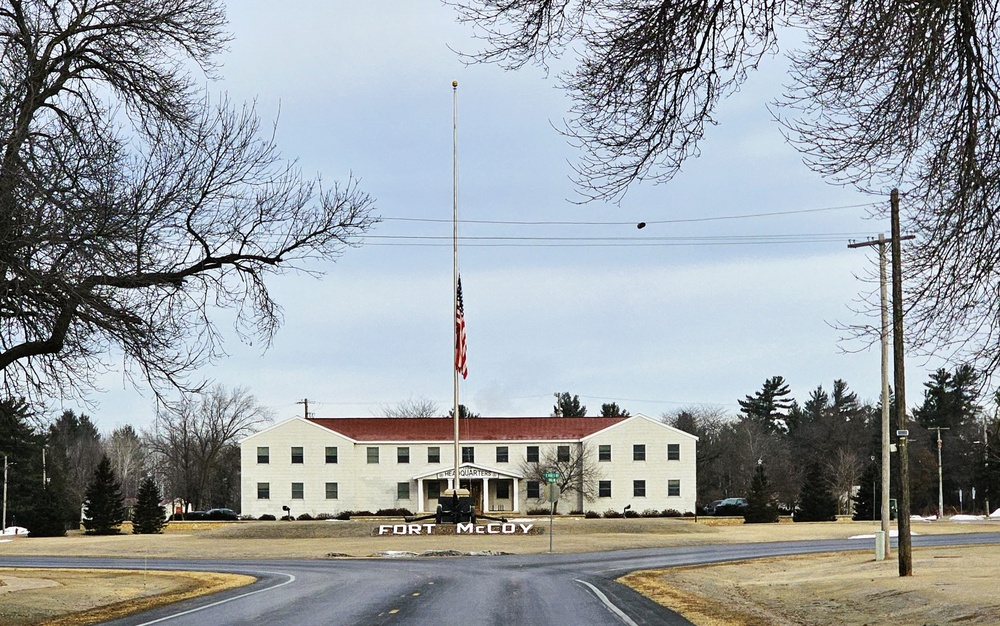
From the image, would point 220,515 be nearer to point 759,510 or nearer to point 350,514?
point 350,514

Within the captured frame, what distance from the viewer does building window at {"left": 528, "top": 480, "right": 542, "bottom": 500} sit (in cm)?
8381

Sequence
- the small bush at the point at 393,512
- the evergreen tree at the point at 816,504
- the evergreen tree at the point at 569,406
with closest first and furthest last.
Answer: the evergreen tree at the point at 816,504 < the small bush at the point at 393,512 < the evergreen tree at the point at 569,406

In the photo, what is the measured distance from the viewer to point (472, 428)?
8675 centimetres

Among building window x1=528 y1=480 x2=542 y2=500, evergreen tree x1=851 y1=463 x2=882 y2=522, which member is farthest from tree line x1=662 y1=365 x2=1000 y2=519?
building window x1=528 y1=480 x2=542 y2=500

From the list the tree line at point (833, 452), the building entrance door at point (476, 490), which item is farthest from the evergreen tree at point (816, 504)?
the building entrance door at point (476, 490)

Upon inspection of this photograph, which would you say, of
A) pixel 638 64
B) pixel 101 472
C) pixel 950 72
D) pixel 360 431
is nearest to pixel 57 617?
pixel 638 64

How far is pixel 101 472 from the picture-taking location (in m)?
70.2

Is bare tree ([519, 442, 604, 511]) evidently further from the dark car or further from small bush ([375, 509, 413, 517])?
the dark car

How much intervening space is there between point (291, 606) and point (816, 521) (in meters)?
57.9

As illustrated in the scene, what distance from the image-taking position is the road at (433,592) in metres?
17.8

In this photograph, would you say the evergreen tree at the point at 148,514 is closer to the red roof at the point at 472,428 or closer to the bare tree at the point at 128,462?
the red roof at the point at 472,428

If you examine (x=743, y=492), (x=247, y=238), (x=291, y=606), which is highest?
(x=247, y=238)

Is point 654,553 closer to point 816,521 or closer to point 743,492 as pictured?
point 816,521

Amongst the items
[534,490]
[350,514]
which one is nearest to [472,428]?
[534,490]
